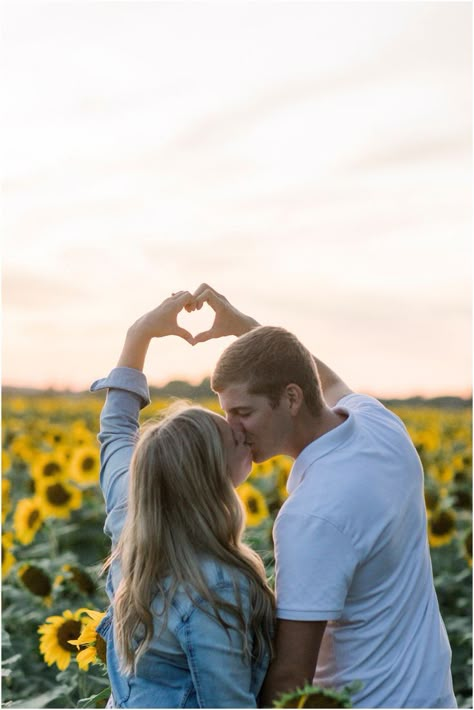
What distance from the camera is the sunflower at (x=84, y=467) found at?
7.57 meters

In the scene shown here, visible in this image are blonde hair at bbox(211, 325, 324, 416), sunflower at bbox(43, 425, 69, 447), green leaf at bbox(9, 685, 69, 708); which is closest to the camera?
blonde hair at bbox(211, 325, 324, 416)

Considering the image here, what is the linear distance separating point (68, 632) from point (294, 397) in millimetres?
1983

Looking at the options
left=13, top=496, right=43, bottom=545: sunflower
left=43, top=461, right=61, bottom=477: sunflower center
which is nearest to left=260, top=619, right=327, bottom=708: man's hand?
left=13, top=496, right=43, bottom=545: sunflower

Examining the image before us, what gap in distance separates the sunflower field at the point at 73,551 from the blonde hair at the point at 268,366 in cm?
94

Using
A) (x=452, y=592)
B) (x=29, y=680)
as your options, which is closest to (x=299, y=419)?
(x=29, y=680)

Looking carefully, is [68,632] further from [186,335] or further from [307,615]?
[307,615]

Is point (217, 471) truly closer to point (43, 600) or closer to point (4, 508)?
point (43, 600)

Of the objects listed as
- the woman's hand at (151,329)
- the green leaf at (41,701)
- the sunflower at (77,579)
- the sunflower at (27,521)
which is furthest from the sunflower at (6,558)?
the woman's hand at (151,329)

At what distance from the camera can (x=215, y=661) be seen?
100.0 inches

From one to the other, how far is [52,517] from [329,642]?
446 centimetres

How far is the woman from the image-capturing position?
256cm

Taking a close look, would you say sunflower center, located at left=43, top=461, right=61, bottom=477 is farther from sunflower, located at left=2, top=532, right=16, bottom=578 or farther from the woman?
the woman

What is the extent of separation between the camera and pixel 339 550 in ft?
8.77

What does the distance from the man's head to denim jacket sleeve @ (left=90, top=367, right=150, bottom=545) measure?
0.52 metres
